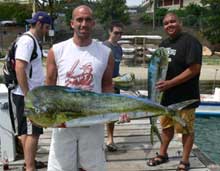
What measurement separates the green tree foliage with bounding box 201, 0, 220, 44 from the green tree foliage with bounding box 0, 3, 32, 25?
1783 cm

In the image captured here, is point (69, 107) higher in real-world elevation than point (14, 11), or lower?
lower

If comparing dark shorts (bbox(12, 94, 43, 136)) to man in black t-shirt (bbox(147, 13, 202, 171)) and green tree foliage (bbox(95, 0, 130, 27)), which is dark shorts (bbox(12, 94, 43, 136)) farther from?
green tree foliage (bbox(95, 0, 130, 27))

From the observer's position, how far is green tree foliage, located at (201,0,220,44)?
36.7 metres

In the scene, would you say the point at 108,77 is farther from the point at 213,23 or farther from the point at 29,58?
the point at 213,23

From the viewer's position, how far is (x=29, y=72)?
4.04 meters

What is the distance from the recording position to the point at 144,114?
133 inches

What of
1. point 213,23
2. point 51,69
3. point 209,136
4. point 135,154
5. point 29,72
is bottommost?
point 209,136

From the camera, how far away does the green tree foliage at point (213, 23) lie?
3669 centimetres

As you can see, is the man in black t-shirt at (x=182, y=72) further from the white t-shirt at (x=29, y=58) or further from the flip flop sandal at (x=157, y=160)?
the white t-shirt at (x=29, y=58)

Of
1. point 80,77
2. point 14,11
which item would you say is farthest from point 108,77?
point 14,11

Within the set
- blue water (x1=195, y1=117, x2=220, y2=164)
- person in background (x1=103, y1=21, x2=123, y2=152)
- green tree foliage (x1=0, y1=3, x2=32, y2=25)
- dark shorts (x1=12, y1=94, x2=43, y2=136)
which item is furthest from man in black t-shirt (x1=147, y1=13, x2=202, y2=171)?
green tree foliage (x1=0, y1=3, x2=32, y2=25)

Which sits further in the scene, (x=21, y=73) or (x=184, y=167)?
(x=184, y=167)

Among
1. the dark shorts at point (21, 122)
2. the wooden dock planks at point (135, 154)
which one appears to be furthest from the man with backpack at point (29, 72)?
the wooden dock planks at point (135, 154)

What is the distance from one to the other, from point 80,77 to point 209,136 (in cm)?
735
